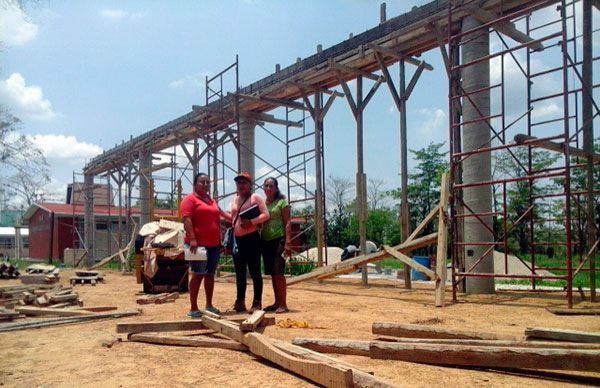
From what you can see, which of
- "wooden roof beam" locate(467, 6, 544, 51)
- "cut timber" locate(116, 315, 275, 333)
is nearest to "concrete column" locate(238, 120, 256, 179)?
"wooden roof beam" locate(467, 6, 544, 51)

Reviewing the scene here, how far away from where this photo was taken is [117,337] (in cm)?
533

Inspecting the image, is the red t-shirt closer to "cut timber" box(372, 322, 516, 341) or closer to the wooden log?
the wooden log

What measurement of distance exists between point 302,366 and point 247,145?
14372 millimetres

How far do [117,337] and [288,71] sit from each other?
11.0 m

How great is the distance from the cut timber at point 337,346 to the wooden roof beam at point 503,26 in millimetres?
7189

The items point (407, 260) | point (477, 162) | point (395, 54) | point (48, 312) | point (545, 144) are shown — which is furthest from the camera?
point (395, 54)

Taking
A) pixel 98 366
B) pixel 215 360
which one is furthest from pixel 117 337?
pixel 215 360

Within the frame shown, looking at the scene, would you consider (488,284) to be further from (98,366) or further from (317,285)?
(98,366)

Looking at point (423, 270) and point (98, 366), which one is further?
point (423, 270)

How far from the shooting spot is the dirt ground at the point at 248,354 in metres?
3.71

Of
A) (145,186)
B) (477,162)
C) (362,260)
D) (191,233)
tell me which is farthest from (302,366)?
(145,186)

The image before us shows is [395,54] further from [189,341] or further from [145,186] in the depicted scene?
[145,186]

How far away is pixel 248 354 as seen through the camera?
15.0ft

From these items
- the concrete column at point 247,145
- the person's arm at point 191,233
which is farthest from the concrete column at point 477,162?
the concrete column at point 247,145
